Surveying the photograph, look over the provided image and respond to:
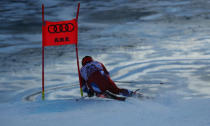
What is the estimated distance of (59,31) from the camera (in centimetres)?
687

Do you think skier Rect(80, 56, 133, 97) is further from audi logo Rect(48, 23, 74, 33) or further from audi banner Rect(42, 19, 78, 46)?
audi logo Rect(48, 23, 74, 33)

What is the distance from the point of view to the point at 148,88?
8109 millimetres

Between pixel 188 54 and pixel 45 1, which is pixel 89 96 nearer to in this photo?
pixel 188 54

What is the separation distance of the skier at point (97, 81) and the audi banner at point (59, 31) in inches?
26.0

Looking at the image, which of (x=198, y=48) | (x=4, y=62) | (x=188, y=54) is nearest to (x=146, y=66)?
(x=188, y=54)

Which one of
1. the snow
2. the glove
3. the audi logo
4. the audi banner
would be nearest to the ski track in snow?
the snow

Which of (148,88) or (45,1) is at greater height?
(45,1)

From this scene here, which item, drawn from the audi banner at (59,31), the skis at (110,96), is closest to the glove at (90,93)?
the skis at (110,96)

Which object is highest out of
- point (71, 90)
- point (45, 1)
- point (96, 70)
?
point (45, 1)

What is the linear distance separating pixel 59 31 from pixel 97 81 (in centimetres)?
119

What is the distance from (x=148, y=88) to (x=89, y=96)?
66.4 inches

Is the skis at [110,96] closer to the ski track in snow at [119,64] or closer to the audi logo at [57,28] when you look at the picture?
the ski track in snow at [119,64]

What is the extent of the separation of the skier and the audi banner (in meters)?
0.66

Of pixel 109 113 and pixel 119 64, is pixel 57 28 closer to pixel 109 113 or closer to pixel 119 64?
pixel 109 113
